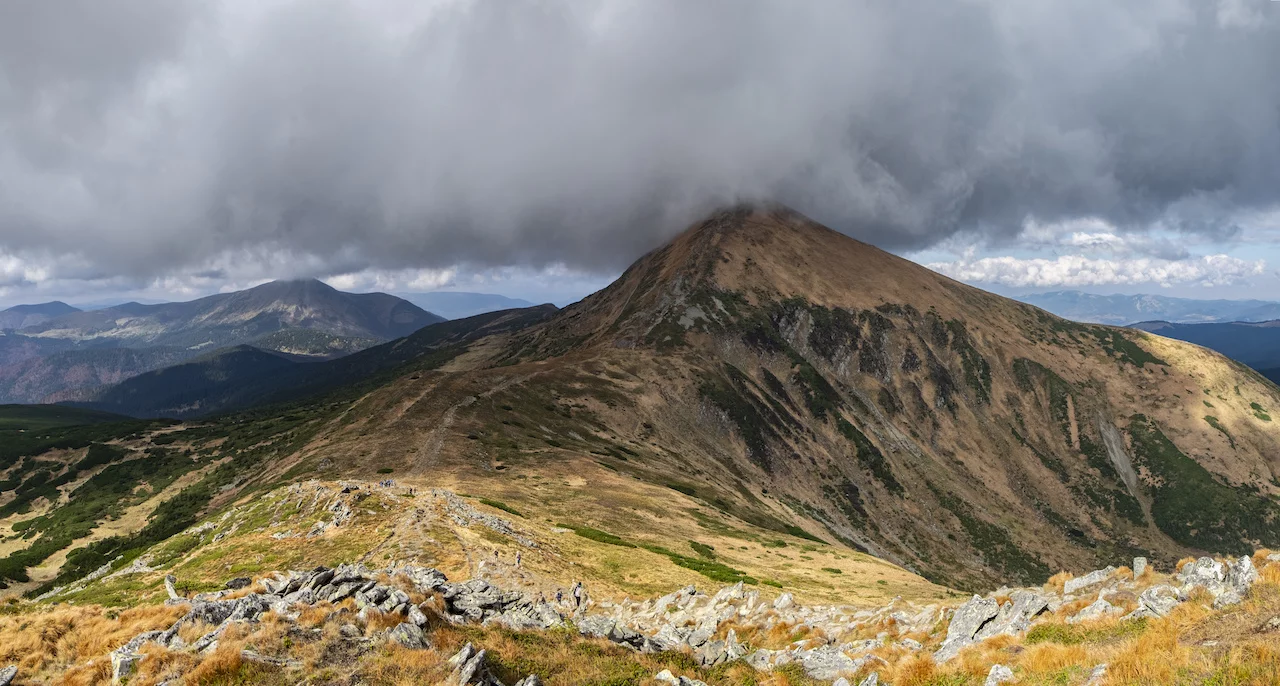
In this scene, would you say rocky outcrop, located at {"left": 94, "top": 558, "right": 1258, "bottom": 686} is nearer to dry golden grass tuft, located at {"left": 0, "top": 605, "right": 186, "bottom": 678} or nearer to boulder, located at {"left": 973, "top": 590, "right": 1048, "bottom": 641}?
boulder, located at {"left": 973, "top": 590, "right": 1048, "bottom": 641}

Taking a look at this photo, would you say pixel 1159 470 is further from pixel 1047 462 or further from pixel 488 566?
pixel 488 566

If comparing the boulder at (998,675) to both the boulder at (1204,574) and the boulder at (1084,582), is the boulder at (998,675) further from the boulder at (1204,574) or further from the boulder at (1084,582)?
the boulder at (1084,582)

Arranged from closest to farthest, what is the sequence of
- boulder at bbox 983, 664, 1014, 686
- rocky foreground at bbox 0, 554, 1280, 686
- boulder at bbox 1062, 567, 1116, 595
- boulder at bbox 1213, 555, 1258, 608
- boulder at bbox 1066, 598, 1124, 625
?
1. boulder at bbox 983, 664, 1014, 686
2. boulder at bbox 1213, 555, 1258, 608
3. rocky foreground at bbox 0, 554, 1280, 686
4. boulder at bbox 1066, 598, 1124, 625
5. boulder at bbox 1062, 567, 1116, 595

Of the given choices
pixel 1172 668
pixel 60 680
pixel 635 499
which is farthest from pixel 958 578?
pixel 60 680

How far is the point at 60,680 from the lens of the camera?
1579cm

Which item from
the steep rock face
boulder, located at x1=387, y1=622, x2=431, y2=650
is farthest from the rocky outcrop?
the steep rock face

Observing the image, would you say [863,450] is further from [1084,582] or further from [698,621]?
[1084,582]

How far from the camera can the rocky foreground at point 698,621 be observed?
16.4 metres

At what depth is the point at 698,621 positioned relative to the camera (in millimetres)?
26594

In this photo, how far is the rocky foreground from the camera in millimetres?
16375

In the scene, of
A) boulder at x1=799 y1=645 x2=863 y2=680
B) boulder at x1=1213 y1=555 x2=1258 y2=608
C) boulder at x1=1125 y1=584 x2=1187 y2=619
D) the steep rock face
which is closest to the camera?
boulder at x1=1213 y1=555 x2=1258 y2=608

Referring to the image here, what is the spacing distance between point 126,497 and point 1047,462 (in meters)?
237

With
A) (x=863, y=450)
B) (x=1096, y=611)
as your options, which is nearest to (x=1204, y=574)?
(x=1096, y=611)

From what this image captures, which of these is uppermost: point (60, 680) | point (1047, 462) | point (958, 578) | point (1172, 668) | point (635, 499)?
point (1172, 668)
